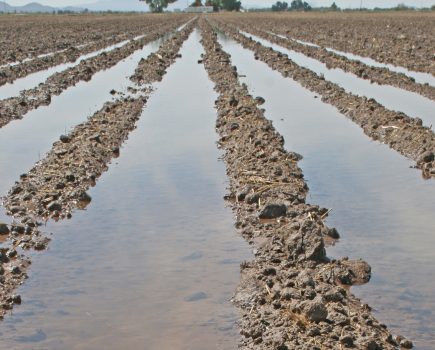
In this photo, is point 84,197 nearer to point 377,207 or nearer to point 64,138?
point 64,138

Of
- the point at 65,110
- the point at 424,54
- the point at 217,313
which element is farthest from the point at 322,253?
the point at 424,54

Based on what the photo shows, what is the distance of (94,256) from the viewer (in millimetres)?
7520

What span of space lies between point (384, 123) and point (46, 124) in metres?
6.67

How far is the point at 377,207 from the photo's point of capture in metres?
9.15

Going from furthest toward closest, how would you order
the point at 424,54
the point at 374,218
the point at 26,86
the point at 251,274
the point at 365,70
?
1. the point at 424,54
2. the point at 365,70
3. the point at 26,86
4. the point at 374,218
5. the point at 251,274

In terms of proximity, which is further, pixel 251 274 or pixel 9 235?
pixel 9 235

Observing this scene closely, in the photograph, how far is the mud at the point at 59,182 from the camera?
7.79m

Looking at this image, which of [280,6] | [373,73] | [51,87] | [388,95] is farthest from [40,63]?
Answer: [280,6]

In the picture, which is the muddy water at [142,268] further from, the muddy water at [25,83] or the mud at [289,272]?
the muddy water at [25,83]

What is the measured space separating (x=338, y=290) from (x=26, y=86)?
15553 millimetres

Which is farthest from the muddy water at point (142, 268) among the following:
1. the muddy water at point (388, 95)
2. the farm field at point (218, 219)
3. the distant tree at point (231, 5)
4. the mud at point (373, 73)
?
the distant tree at point (231, 5)

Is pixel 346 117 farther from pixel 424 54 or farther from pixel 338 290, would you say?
pixel 424 54

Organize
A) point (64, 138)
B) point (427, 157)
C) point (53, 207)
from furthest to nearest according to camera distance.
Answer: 1. point (64, 138)
2. point (427, 157)
3. point (53, 207)

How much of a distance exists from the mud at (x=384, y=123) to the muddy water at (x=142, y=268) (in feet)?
10.7
